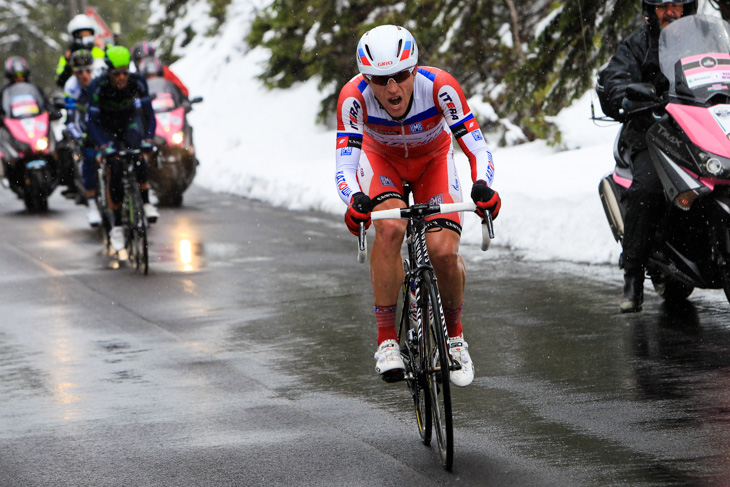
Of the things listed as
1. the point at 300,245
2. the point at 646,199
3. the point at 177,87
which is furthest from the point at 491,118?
the point at 646,199

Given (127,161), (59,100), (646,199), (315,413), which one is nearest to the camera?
(315,413)

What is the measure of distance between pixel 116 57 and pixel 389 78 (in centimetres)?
698

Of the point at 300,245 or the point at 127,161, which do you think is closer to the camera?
the point at 127,161

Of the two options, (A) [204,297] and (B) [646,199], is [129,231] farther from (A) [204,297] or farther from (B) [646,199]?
(B) [646,199]

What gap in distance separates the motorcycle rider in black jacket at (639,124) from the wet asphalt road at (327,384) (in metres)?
0.46

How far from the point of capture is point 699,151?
7.09 metres

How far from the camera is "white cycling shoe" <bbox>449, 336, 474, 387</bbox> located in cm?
548

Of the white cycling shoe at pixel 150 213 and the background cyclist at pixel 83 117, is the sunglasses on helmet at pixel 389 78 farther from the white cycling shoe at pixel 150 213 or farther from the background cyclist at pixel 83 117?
the background cyclist at pixel 83 117

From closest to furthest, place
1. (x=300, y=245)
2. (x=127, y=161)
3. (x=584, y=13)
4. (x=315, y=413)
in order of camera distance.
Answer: (x=315, y=413)
(x=584, y=13)
(x=127, y=161)
(x=300, y=245)

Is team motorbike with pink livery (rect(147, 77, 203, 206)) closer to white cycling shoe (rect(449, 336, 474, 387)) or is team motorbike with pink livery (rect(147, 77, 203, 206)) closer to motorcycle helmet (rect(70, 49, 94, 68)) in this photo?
motorcycle helmet (rect(70, 49, 94, 68))

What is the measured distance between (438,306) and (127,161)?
7975 millimetres

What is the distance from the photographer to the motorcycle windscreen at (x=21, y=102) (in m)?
18.8

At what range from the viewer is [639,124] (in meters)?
8.12

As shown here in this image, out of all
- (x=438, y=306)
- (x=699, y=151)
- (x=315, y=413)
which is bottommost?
(x=315, y=413)
